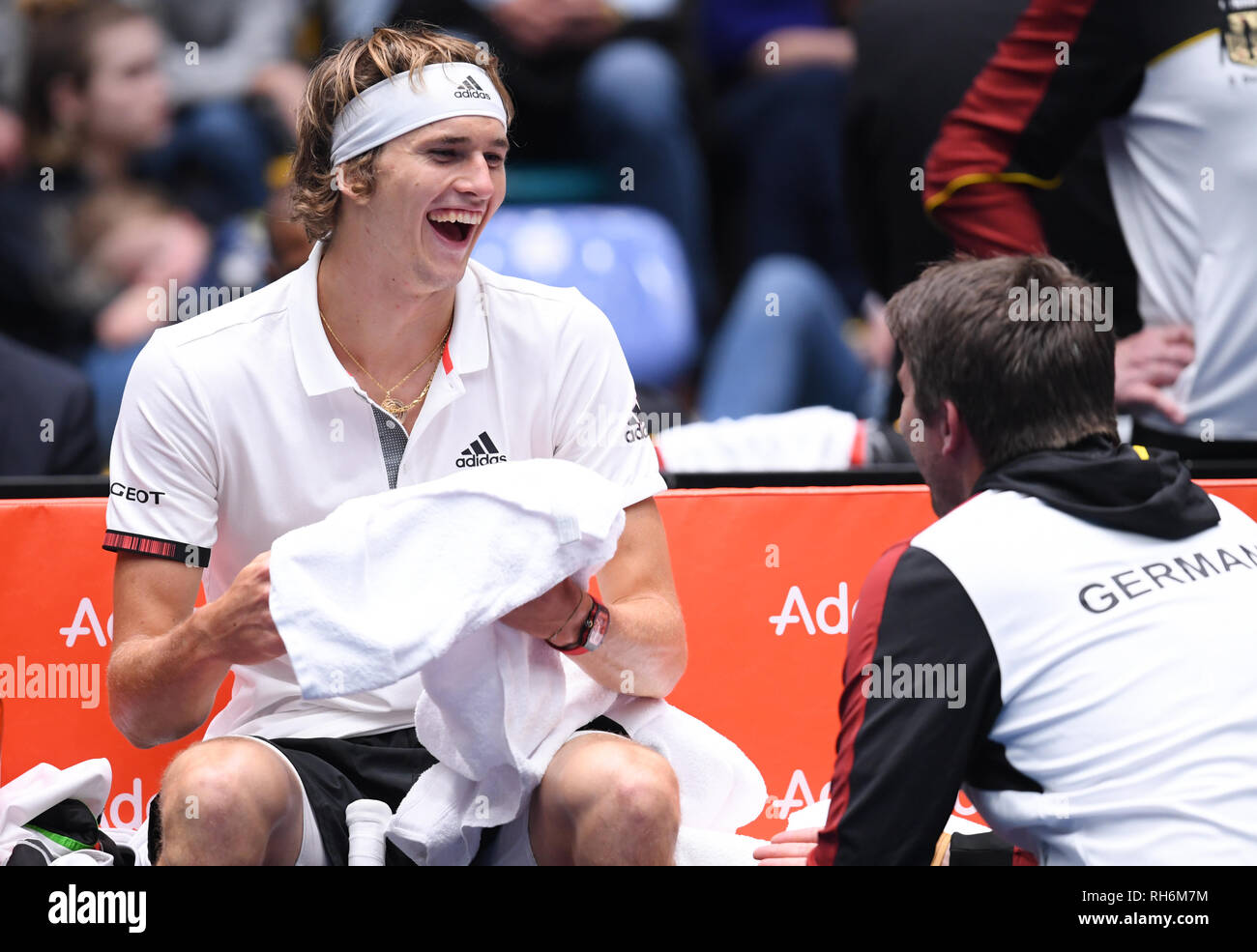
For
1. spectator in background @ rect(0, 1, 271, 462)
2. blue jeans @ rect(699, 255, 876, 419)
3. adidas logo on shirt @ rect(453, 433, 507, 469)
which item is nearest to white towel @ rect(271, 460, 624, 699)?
adidas logo on shirt @ rect(453, 433, 507, 469)

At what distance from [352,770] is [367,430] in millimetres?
523

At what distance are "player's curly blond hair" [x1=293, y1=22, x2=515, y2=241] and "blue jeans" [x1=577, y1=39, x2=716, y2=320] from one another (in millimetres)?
2778

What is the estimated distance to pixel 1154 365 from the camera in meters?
3.43

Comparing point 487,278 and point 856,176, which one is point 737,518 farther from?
point 856,176

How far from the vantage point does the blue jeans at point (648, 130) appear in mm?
5480

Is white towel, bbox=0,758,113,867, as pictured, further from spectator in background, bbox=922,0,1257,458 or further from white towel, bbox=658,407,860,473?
spectator in background, bbox=922,0,1257,458

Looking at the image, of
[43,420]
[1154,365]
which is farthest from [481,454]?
[43,420]

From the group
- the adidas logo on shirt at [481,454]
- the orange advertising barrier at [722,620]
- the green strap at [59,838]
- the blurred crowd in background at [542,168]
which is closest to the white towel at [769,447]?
the orange advertising barrier at [722,620]

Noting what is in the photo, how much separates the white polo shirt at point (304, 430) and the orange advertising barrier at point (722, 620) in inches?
21.6

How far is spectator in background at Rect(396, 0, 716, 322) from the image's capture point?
550 cm

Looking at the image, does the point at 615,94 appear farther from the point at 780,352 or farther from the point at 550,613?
the point at 550,613

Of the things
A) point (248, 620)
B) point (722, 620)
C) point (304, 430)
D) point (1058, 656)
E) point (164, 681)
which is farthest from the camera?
point (722, 620)

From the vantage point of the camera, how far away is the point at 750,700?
319cm

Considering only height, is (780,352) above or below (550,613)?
above
